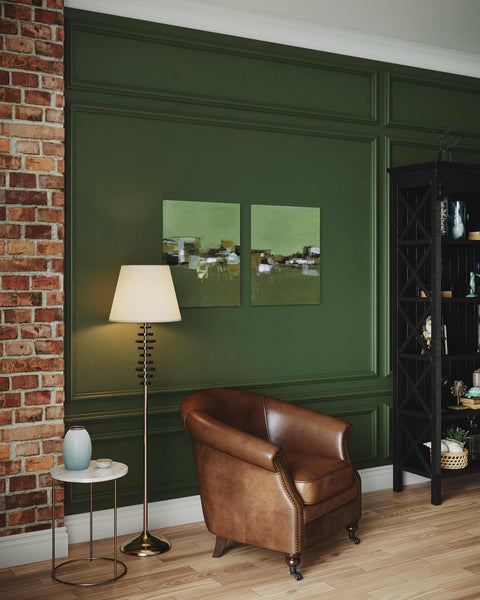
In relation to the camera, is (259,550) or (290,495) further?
(259,550)

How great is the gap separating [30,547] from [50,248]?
156 centimetres

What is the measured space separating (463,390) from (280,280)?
5.27ft

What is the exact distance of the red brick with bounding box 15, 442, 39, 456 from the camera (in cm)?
372

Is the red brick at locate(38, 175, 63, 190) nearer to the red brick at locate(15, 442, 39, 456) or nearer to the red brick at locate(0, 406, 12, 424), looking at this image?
the red brick at locate(0, 406, 12, 424)

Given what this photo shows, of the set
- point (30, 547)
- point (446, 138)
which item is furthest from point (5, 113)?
point (446, 138)

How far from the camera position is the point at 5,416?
3686mm

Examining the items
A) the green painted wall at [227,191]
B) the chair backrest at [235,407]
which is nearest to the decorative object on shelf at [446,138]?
the green painted wall at [227,191]

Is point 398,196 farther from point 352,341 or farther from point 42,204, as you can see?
point 42,204

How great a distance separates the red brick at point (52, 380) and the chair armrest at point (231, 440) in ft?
2.28

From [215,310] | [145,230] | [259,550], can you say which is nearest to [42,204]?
[145,230]

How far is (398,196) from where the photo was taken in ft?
16.6

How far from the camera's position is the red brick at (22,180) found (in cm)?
370

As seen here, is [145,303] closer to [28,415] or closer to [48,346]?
[48,346]

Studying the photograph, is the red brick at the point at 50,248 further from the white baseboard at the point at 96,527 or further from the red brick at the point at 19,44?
the white baseboard at the point at 96,527
